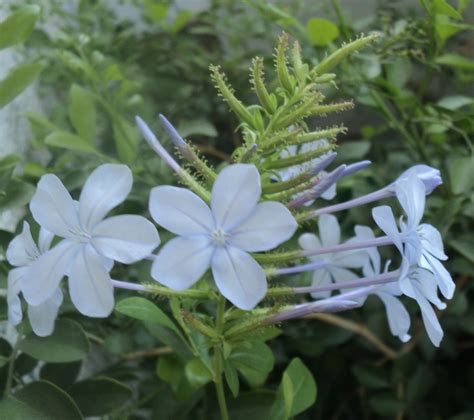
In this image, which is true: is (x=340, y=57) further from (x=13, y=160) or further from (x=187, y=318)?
(x=13, y=160)

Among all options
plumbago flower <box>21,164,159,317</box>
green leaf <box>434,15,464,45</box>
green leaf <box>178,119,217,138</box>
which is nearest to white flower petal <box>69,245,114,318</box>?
plumbago flower <box>21,164,159,317</box>

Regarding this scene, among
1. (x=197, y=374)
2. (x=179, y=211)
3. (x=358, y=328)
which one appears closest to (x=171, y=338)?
(x=197, y=374)

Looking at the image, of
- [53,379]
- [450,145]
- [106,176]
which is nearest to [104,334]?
[53,379]

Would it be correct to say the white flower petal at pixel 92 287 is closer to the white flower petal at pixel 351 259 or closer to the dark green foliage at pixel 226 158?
the dark green foliage at pixel 226 158

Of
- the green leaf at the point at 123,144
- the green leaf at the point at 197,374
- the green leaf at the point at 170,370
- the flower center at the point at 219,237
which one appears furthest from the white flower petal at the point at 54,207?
the green leaf at the point at 123,144

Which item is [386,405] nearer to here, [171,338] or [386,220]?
[171,338]
